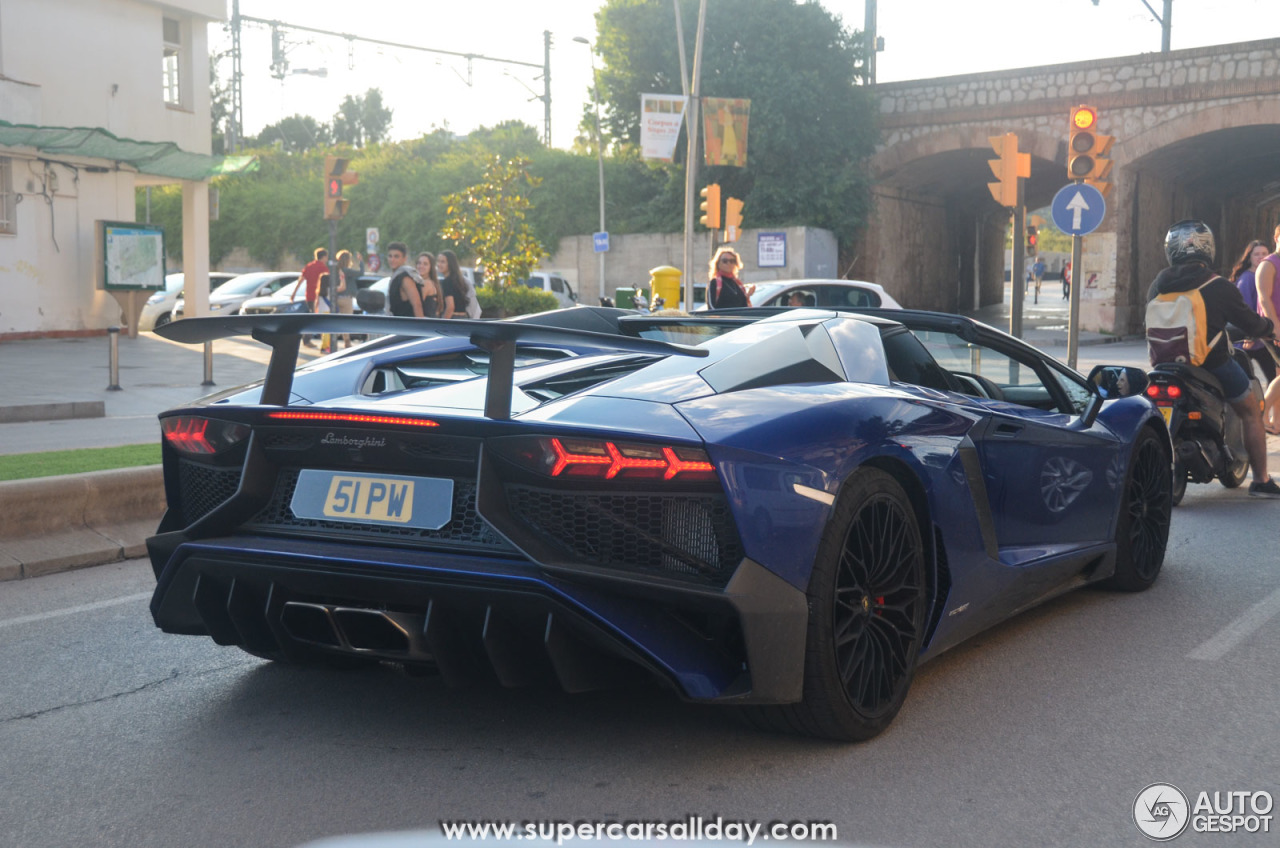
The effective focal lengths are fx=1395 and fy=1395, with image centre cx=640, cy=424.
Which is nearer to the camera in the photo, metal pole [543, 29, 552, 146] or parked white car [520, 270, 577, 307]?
parked white car [520, 270, 577, 307]

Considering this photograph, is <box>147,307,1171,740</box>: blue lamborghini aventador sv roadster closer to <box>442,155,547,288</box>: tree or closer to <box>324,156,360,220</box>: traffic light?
<box>324,156,360,220</box>: traffic light

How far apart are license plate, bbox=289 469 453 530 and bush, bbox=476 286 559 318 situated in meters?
28.0

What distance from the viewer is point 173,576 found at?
12.3 ft

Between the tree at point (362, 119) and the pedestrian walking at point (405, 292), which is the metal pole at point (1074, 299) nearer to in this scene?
the pedestrian walking at point (405, 292)

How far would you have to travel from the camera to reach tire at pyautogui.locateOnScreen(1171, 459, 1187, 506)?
8.55 m

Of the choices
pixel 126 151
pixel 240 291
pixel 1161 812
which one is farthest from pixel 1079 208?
pixel 240 291

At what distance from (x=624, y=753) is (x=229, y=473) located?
1.34m

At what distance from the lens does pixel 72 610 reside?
5.56 meters

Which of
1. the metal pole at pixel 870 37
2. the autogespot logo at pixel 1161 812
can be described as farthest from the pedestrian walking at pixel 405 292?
the metal pole at pixel 870 37

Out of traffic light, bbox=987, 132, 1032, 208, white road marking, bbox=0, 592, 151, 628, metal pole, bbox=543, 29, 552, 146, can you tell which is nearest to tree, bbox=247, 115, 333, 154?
metal pole, bbox=543, 29, 552, 146

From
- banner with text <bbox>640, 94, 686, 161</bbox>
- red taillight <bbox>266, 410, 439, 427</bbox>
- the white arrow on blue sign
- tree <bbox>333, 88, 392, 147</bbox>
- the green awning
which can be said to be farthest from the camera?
tree <bbox>333, 88, 392, 147</bbox>

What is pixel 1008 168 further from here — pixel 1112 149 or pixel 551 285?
pixel 1112 149

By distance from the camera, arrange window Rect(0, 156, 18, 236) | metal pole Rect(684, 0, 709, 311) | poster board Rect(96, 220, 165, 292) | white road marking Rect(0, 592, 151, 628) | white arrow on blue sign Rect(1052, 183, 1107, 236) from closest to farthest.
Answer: white road marking Rect(0, 592, 151, 628)
white arrow on blue sign Rect(1052, 183, 1107, 236)
window Rect(0, 156, 18, 236)
poster board Rect(96, 220, 165, 292)
metal pole Rect(684, 0, 709, 311)

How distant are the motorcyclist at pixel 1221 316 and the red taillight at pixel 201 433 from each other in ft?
20.9
